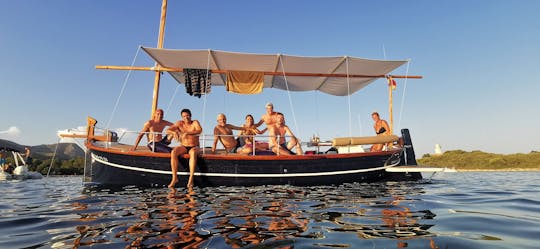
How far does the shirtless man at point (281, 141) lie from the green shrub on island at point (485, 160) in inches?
1073

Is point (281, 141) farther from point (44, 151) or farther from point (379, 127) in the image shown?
point (44, 151)

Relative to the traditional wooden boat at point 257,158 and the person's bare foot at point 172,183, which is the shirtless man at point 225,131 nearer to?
Result: the traditional wooden boat at point 257,158

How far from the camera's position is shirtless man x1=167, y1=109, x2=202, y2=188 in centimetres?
721

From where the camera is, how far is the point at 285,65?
9.43 metres

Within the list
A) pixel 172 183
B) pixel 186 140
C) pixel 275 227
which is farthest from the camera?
pixel 186 140

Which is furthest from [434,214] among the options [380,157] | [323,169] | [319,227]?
[380,157]

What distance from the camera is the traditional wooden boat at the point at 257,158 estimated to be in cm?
755

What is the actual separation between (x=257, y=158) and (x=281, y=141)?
1227mm

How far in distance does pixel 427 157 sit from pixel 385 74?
34.0m

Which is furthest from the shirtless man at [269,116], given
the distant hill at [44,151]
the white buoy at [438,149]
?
the white buoy at [438,149]

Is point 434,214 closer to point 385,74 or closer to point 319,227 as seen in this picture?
point 319,227

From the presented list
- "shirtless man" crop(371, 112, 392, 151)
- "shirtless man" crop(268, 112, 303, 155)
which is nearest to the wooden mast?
"shirtless man" crop(268, 112, 303, 155)

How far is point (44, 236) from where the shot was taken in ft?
8.27

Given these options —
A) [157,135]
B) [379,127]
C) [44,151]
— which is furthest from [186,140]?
[44,151]
